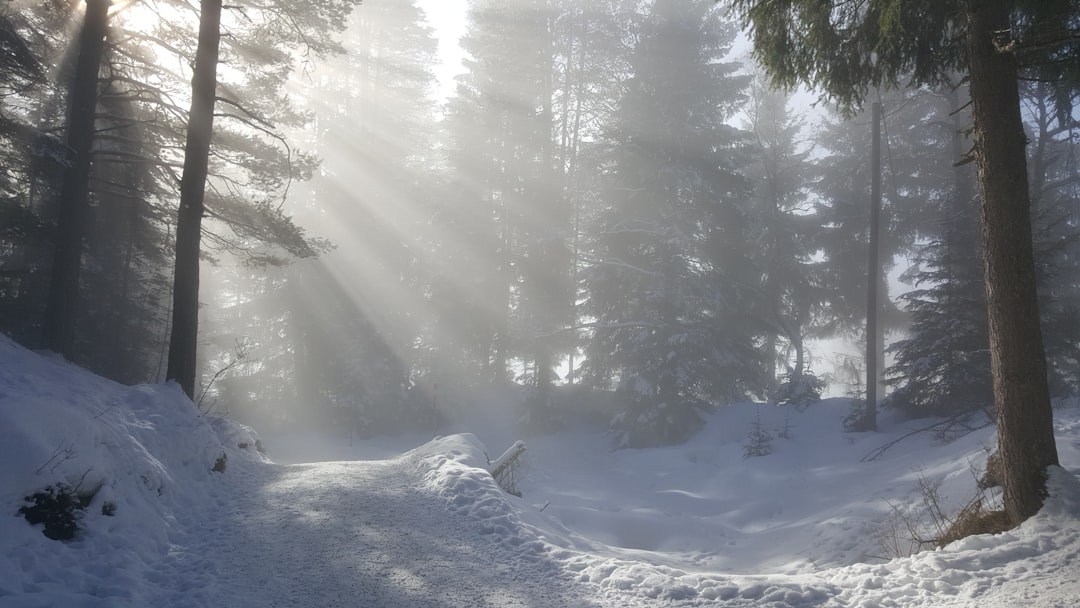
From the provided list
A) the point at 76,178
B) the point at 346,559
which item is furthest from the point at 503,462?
the point at 76,178

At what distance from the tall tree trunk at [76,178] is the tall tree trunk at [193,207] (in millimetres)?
2414

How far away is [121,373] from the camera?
58.4ft

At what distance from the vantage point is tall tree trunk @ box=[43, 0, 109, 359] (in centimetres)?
1184

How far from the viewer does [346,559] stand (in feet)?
18.5

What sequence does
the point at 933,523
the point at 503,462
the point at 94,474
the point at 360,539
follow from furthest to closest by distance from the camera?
the point at 503,462
the point at 933,523
the point at 360,539
the point at 94,474

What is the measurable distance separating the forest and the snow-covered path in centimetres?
1013

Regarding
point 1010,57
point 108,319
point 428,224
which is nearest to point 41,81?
point 108,319

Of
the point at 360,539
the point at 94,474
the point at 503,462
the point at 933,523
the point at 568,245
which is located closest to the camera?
the point at 94,474

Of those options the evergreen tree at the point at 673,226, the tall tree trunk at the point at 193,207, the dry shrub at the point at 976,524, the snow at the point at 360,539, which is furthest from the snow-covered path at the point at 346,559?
the evergreen tree at the point at 673,226

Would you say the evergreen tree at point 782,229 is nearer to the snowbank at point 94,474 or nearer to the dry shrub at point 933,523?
the dry shrub at point 933,523

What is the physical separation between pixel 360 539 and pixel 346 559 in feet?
1.84

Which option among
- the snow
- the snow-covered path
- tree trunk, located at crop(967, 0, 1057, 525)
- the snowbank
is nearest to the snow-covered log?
the snow

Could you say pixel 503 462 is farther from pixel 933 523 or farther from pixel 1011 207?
pixel 1011 207

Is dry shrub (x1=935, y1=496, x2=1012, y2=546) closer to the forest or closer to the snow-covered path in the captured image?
the snow-covered path
